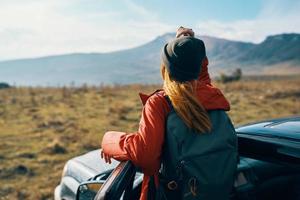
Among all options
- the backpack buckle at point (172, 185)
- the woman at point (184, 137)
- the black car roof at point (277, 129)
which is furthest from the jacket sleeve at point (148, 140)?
the black car roof at point (277, 129)

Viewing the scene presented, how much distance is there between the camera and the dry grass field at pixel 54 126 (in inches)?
360

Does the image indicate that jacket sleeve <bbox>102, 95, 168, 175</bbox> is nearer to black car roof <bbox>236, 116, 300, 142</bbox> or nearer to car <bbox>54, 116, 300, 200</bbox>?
car <bbox>54, 116, 300, 200</bbox>

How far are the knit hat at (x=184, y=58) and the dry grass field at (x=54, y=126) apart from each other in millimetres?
5767

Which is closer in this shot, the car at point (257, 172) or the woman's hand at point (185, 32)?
the car at point (257, 172)

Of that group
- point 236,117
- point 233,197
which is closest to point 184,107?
point 233,197

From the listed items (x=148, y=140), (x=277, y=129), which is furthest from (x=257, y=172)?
(x=148, y=140)

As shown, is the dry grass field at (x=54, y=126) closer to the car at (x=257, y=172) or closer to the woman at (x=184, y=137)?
the car at (x=257, y=172)

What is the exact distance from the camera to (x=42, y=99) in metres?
23.5

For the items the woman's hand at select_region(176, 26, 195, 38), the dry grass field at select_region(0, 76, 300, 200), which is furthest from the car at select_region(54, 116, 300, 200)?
the dry grass field at select_region(0, 76, 300, 200)

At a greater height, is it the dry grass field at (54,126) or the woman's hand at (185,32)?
the woman's hand at (185,32)

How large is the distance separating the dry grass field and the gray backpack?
225 inches

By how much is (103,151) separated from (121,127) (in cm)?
1219

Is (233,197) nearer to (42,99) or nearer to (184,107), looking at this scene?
(184,107)

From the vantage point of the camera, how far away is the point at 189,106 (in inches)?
96.7
